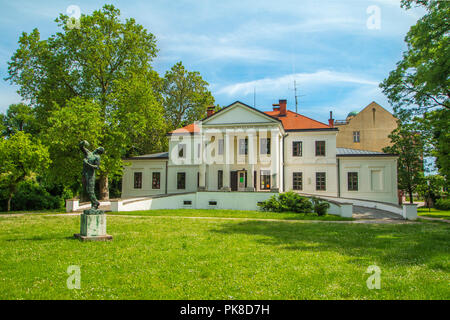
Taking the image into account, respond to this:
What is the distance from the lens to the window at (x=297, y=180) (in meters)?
31.0

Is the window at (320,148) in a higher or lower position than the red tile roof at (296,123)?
lower

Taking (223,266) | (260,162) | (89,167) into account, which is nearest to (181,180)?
(260,162)

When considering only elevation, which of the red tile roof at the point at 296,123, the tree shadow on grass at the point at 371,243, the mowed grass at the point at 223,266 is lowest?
the tree shadow on grass at the point at 371,243

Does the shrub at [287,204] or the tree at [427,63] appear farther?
the shrub at [287,204]

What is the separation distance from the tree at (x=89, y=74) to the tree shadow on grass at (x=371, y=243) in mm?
17326

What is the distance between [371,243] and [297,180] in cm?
2167

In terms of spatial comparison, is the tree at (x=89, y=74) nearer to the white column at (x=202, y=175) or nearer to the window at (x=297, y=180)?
the white column at (x=202, y=175)

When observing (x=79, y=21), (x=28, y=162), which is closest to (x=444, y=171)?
(x=28, y=162)

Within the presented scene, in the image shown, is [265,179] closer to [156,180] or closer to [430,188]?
[156,180]

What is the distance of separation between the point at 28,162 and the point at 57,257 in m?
18.6

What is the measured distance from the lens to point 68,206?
21.2 metres

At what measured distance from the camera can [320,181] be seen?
3050cm

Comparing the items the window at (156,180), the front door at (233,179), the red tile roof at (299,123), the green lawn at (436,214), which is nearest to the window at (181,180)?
the window at (156,180)
